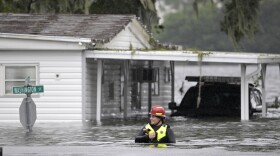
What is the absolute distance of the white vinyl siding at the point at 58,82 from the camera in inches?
1337

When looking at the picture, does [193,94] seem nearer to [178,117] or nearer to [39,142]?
[178,117]

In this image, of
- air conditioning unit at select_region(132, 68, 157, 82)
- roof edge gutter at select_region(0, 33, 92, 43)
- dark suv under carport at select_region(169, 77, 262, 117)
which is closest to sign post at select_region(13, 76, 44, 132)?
roof edge gutter at select_region(0, 33, 92, 43)

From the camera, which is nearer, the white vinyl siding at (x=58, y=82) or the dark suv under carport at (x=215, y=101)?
the white vinyl siding at (x=58, y=82)

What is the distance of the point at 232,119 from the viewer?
35.5 meters

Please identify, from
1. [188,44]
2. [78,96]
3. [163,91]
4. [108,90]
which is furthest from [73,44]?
[188,44]

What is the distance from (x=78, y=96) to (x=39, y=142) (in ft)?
31.1

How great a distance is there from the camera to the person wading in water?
21359mm

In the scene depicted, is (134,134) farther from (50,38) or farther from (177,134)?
(50,38)

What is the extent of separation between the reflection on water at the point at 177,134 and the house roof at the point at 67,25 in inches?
119

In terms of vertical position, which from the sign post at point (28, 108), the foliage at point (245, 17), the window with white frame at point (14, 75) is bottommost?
the sign post at point (28, 108)

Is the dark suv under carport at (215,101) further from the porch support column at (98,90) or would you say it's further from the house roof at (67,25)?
the porch support column at (98,90)

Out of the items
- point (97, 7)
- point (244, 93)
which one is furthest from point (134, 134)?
point (97, 7)

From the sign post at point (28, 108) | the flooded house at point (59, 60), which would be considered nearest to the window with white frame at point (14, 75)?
the flooded house at point (59, 60)

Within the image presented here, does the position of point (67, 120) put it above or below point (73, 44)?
below
